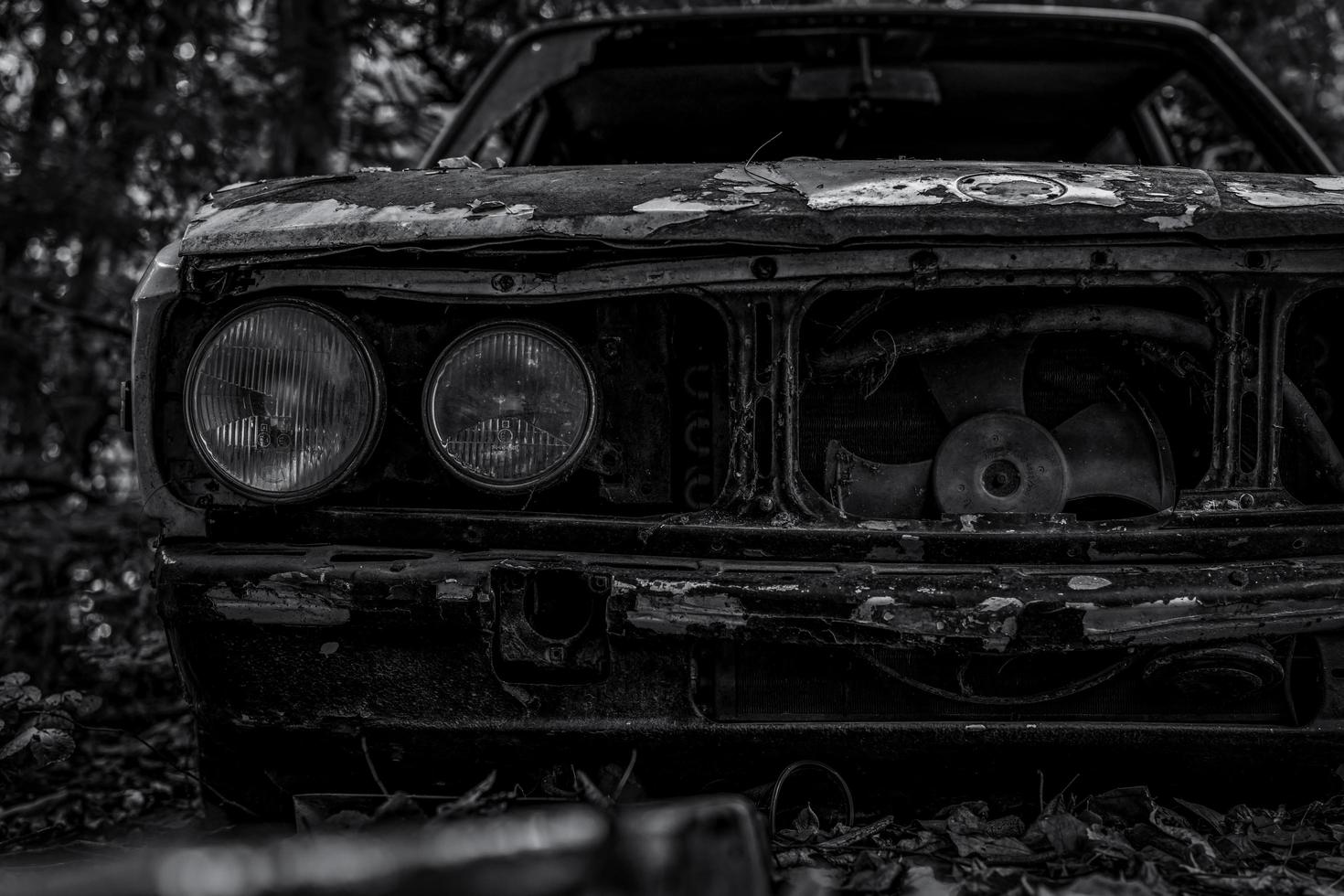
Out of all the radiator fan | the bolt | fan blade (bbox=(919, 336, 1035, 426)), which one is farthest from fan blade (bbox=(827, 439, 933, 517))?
the bolt

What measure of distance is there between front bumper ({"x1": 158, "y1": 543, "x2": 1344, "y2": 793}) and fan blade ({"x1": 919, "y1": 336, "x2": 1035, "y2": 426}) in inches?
12.2

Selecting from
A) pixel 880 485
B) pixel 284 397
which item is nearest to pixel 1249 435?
pixel 880 485

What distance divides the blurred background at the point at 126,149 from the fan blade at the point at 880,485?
7.25 ft

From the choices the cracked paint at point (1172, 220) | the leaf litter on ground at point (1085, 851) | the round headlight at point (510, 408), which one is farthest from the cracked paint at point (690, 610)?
the cracked paint at point (1172, 220)

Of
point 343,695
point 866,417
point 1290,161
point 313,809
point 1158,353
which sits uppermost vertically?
point 1290,161

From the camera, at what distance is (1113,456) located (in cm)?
181

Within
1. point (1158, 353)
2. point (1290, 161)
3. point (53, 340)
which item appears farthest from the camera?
point (53, 340)

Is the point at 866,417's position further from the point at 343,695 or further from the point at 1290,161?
the point at 1290,161

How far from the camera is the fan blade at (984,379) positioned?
1789 millimetres

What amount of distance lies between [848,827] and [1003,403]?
73 cm

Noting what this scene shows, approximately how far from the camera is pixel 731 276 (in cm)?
161

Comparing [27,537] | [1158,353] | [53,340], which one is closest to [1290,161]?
[1158,353]

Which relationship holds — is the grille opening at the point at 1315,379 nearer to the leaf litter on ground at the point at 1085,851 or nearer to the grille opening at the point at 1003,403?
the grille opening at the point at 1003,403

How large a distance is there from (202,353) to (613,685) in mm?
808
